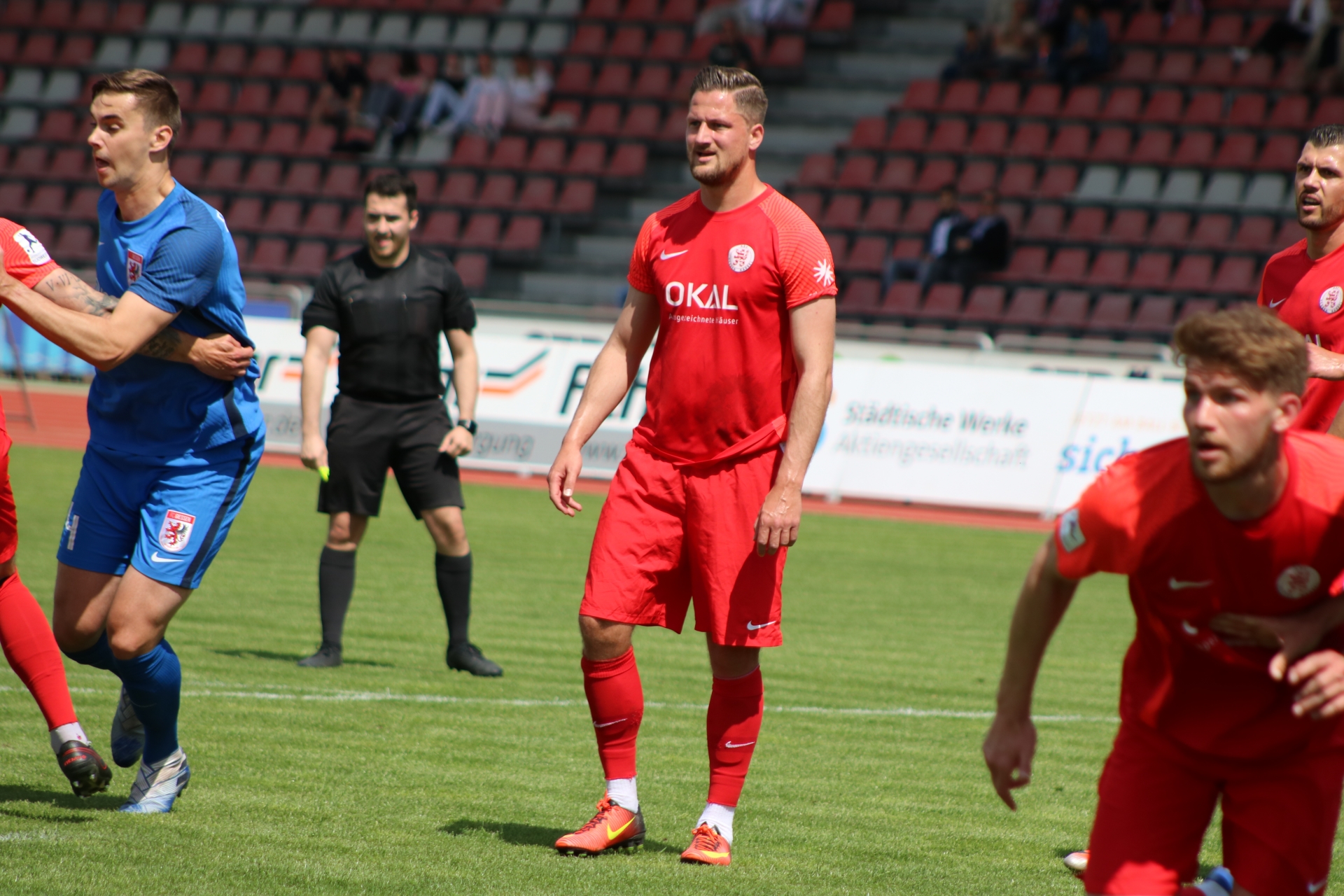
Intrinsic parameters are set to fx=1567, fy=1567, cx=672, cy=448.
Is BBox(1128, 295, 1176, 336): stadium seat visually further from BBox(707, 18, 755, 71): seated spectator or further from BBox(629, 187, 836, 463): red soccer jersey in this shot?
BBox(629, 187, 836, 463): red soccer jersey

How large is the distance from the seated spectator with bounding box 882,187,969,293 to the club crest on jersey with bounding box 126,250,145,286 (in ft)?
50.1

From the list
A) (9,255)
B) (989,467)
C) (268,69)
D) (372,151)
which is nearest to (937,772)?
(9,255)

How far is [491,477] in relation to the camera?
16.3m

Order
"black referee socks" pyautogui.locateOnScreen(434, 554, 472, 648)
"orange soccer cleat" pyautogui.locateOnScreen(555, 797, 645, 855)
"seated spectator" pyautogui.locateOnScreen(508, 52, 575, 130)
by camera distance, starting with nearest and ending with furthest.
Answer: "orange soccer cleat" pyautogui.locateOnScreen(555, 797, 645, 855) → "black referee socks" pyautogui.locateOnScreen(434, 554, 472, 648) → "seated spectator" pyautogui.locateOnScreen(508, 52, 575, 130)

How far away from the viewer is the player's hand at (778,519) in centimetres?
448

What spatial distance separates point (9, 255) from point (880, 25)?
2198 cm

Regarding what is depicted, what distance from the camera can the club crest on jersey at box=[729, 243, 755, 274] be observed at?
462 centimetres

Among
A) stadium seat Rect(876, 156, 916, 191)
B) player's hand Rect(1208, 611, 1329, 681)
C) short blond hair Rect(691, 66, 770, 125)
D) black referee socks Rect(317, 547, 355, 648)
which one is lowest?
black referee socks Rect(317, 547, 355, 648)

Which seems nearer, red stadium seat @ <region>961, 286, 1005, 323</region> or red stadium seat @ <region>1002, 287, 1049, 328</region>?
red stadium seat @ <region>1002, 287, 1049, 328</region>

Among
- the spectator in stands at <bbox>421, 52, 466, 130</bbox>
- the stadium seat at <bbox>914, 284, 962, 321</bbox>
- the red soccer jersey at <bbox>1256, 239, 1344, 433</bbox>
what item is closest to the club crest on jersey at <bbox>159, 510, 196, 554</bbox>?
the red soccer jersey at <bbox>1256, 239, 1344, 433</bbox>

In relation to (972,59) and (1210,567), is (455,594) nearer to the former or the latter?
(1210,567)

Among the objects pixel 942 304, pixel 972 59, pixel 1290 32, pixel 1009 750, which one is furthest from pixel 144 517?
pixel 1290 32

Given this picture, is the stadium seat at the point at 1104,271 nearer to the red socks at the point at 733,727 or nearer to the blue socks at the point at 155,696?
the red socks at the point at 733,727

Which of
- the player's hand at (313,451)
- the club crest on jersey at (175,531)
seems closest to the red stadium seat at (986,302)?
the player's hand at (313,451)
